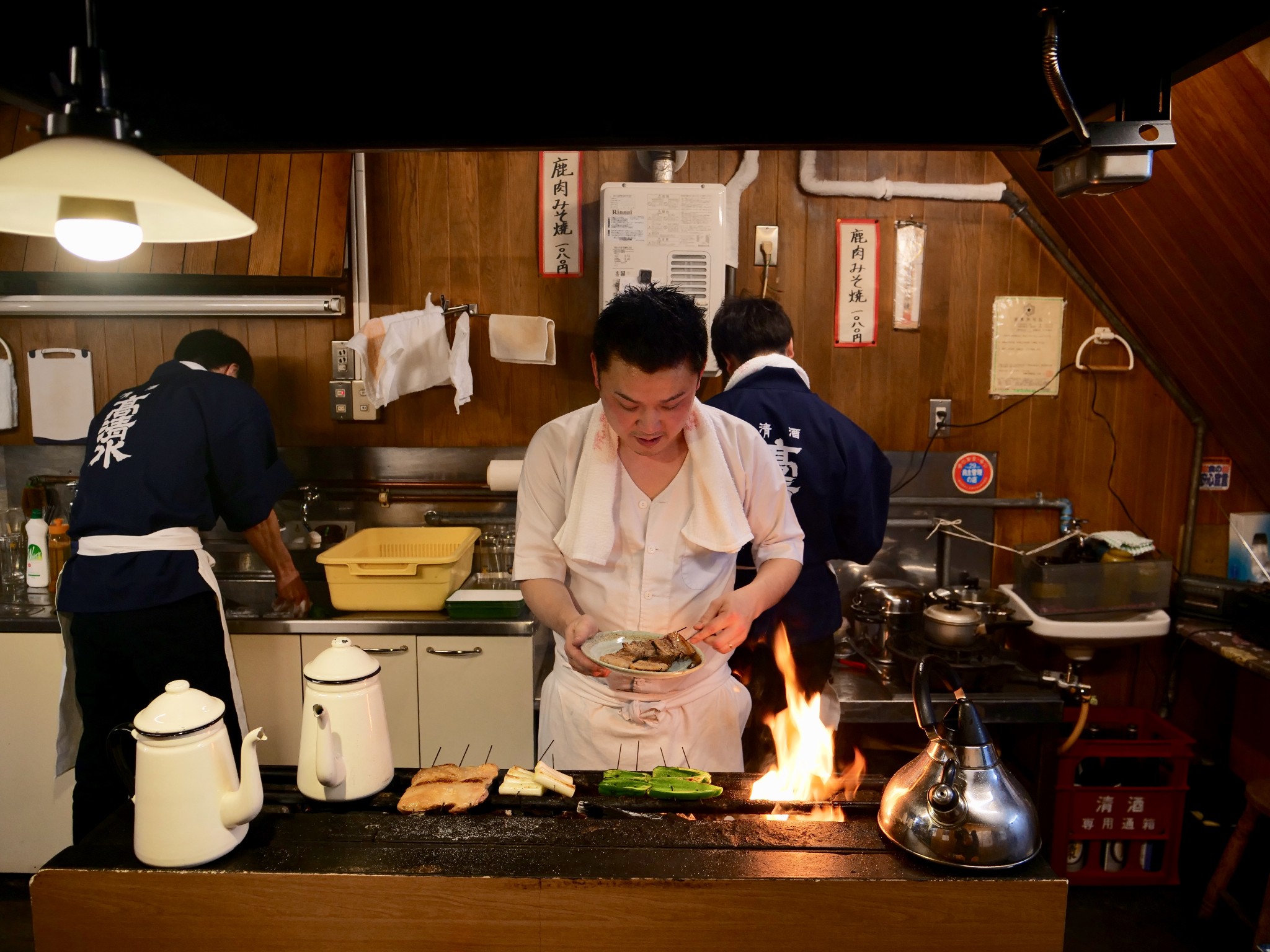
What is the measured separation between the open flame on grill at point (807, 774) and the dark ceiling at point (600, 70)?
120cm

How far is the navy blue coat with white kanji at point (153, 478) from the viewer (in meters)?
2.50

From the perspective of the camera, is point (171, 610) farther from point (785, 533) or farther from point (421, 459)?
point (785, 533)

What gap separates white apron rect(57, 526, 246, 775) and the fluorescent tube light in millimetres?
1210

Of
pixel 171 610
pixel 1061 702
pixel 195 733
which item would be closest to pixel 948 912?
pixel 195 733

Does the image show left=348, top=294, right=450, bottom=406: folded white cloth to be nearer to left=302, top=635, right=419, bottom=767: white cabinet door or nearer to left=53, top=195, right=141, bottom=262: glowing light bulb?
left=302, top=635, right=419, bottom=767: white cabinet door

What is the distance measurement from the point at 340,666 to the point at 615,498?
764 mm

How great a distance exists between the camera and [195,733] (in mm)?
1229

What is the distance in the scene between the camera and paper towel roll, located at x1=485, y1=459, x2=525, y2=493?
3418 mm

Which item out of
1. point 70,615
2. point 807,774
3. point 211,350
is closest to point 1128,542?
point 807,774

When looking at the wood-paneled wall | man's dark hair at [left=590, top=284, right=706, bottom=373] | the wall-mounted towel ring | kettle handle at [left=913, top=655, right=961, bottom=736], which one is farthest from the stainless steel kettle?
the wood-paneled wall

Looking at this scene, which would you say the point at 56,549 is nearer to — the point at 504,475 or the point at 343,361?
the point at 343,361

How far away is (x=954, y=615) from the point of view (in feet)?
9.25

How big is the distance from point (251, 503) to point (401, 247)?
4.59ft

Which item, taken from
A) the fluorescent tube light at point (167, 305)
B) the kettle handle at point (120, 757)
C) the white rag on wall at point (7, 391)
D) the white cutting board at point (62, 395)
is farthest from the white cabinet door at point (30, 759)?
the kettle handle at point (120, 757)
